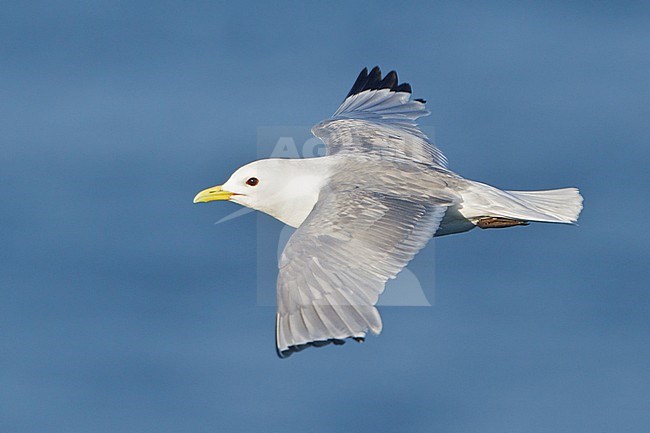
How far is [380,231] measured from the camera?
958 centimetres

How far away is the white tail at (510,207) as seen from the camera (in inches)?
415

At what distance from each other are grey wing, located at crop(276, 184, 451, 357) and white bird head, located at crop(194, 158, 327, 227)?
474 millimetres

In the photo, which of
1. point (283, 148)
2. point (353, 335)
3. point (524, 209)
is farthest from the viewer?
point (283, 148)

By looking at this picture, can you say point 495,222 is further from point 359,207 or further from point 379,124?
point 379,124

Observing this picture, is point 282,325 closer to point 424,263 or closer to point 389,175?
point 389,175

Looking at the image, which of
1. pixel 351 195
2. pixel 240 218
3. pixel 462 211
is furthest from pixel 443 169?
pixel 240 218

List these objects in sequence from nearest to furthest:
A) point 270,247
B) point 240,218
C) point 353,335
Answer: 1. point 353,335
2. point 270,247
3. point 240,218

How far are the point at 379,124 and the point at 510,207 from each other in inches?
88.3

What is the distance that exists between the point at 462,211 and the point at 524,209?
1.71 ft

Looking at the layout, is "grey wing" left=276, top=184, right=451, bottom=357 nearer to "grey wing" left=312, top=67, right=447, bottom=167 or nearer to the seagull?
the seagull

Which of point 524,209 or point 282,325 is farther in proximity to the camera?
point 524,209

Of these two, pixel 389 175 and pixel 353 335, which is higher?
pixel 389 175

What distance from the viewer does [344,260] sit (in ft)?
30.3

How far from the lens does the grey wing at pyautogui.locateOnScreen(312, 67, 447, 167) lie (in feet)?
38.7
